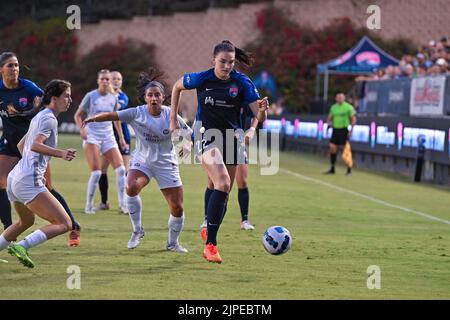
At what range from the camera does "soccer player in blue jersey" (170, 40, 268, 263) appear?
11820 millimetres

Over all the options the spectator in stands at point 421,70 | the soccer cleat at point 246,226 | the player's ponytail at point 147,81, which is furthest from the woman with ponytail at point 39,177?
the spectator in stands at point 421,70

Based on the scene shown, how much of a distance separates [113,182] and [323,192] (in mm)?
4834

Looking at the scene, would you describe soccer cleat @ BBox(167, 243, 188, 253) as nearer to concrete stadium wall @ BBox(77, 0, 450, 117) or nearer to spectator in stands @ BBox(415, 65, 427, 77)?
spectator in stands @ BBox(415, 65, 427, 77)

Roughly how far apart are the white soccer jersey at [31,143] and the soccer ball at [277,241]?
8.45 feet

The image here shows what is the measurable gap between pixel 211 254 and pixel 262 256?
2.97 ft

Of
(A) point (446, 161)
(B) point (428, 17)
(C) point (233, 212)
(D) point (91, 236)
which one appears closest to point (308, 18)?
(B) point (428, 17)

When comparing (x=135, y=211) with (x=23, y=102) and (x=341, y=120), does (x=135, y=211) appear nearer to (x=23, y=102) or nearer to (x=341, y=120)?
(x=23, y=102)

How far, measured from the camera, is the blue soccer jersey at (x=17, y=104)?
12.7 m

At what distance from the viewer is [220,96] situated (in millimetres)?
12062

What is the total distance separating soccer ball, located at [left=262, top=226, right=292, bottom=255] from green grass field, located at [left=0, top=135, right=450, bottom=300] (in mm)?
144

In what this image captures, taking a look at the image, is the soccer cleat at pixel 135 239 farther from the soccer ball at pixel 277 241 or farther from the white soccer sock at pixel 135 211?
the soccer ball at pixel 277 241

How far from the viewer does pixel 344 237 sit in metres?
14.3

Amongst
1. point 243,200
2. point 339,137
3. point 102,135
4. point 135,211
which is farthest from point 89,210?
point 339,137
